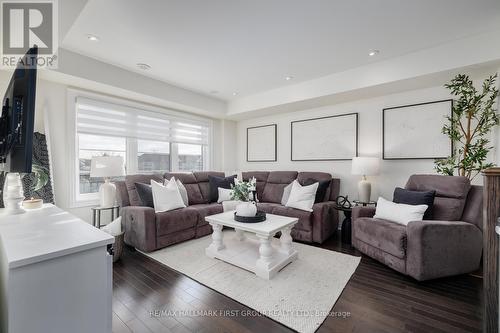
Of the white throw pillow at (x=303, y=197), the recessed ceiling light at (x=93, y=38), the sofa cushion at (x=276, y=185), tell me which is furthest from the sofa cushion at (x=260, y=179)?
the recessed ceiling light at (x=93, y=38)

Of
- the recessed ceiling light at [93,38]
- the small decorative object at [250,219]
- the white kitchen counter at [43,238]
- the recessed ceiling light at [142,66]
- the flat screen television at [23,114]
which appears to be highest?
the recessed ceiling light at [142,66]

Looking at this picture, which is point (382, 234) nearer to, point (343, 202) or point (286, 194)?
point (343, 202)

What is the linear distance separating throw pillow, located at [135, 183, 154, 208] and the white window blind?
3.66ft

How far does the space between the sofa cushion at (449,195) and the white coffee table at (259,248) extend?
64.1 inches

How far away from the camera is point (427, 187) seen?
9.00 feet

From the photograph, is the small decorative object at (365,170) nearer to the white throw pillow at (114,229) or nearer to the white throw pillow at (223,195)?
the white throw pillow at (223,195)

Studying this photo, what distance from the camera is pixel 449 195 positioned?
2.51m

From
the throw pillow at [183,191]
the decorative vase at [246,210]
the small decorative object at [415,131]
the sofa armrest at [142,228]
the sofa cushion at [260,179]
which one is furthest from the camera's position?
the sofa cushion at [260,179]

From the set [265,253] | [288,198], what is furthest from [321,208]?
[265,253]

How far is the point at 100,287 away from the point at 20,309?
0.23 m

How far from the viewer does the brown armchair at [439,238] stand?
2.08m

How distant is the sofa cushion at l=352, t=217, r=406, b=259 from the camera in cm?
222

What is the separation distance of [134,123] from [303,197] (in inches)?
123

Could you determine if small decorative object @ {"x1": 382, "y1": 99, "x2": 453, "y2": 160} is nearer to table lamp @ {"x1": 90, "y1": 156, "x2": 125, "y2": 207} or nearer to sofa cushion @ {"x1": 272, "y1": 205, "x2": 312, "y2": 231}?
sofa cushion @ {"x1": 272, "y1": 205, "x2": 312, "y2": 231}
